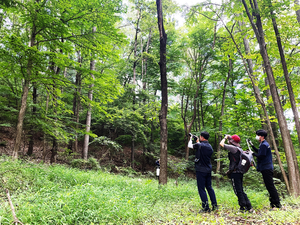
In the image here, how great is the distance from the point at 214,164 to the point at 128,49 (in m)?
15.1

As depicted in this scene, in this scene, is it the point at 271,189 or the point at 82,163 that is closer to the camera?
the point at 271,189

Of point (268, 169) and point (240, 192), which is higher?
point (268, 169)

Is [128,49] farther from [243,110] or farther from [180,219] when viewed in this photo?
[180,219]

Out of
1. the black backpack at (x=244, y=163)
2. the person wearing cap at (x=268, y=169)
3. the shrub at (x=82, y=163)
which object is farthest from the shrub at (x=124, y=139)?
the person wearing cap at (x=268, y=169)

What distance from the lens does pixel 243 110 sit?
27.6 feet

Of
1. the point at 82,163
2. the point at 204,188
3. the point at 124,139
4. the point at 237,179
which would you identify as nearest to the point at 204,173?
the point at 204,188

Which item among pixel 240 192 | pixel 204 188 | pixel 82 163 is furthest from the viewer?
pixel 82 163

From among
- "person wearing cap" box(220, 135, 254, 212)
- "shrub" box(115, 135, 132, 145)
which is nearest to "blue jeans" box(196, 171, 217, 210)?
"person wearing cap" box(220, 135, 254, 212)

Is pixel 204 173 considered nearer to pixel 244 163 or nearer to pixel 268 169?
pixel 244 163

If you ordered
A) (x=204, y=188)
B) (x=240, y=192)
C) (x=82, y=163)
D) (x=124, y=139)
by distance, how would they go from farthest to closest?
(x=124, y=139)
(x=82, y=163)
(x=204, y=188)
(x=240, y=192)

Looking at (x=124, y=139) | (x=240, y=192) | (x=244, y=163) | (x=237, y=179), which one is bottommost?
(x=240, y=192)

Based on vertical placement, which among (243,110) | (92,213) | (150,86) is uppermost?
(150,86)

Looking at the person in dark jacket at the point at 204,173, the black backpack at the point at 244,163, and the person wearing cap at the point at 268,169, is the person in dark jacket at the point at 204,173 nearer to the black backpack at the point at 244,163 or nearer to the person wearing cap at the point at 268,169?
the black backpack at the point at 244,163

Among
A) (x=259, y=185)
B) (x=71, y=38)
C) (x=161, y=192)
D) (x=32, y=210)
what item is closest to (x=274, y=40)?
(x=259, y=185)
